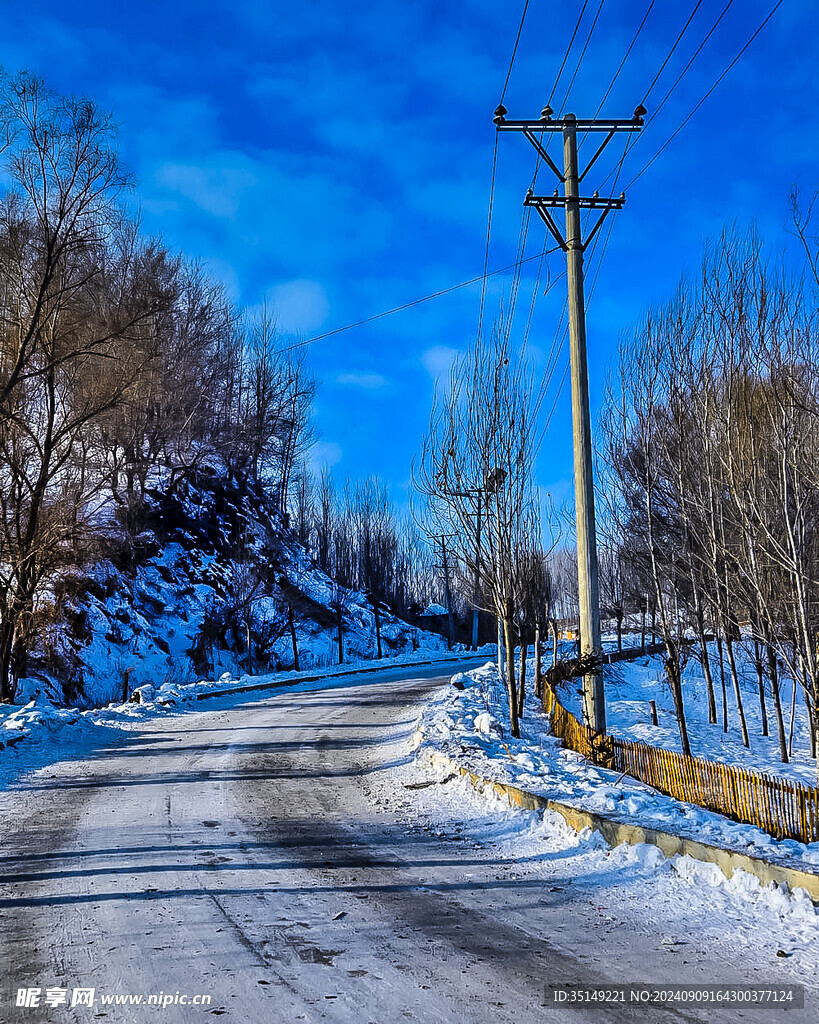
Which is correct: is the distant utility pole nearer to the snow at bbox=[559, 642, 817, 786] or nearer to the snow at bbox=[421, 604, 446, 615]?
the snow at bbox=[559, 642, 817, 786]

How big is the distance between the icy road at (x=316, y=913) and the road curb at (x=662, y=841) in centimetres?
28

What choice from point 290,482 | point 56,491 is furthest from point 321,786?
point 290,482

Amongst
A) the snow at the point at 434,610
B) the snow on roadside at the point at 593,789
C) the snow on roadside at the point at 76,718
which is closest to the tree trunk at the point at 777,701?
the snow on roadside at the point at 593,789

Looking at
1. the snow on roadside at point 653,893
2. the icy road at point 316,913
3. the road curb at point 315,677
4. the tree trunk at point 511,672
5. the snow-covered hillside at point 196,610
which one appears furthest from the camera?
the snow-covered hillside at point 196,610

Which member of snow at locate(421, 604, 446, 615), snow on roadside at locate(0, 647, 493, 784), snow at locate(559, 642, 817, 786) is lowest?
snow at locate(559, 642, 817, 786)

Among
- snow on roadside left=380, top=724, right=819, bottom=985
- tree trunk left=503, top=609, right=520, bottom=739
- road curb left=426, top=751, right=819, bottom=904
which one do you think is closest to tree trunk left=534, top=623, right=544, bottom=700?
tree trunk left=503, top=609, right=520, bottom=739

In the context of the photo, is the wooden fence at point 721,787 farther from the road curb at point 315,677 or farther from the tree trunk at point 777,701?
the road curb at point 315,677

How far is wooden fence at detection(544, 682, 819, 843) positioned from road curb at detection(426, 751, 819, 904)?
142 cm

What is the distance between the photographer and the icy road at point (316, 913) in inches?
161

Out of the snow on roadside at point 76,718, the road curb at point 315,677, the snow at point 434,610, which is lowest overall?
the road curb at point 315,677

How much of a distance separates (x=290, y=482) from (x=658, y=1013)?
5901 cm

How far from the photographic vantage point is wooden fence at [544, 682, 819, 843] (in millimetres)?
7258

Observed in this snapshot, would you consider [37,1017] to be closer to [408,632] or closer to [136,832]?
[136,832]

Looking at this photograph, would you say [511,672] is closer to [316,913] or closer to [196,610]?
[316,913]
